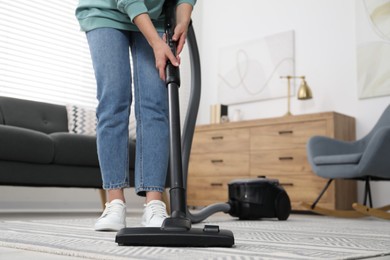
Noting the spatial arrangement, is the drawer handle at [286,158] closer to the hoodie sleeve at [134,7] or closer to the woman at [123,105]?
the woman at [123,105]

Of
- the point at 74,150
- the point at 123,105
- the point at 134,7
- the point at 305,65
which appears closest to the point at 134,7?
the point at 134,7

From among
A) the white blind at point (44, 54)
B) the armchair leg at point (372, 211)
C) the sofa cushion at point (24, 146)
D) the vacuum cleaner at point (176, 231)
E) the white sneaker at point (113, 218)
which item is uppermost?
the white blind at point (44, 54)

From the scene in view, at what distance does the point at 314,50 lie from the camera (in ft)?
14.2

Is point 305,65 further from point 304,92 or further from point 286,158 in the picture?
point 286,158

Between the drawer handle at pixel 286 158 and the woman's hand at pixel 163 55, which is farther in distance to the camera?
the drawer handle at pixel 286 158

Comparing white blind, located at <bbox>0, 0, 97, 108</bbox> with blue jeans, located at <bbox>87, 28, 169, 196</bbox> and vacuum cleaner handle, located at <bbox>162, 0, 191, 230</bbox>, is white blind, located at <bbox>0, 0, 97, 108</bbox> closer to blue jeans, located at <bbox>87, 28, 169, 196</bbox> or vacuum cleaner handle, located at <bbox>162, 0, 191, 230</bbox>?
blue jeans, located at <bbox>87, 28, 169, 196</bbox>

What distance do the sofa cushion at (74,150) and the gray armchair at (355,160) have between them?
4.96ft

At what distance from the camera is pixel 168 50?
1209 millimetres

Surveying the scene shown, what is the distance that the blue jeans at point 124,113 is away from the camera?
1.43m

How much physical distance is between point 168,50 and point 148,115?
316mm

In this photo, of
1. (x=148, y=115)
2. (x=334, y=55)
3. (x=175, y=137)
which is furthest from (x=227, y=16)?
(x=175, y=137)

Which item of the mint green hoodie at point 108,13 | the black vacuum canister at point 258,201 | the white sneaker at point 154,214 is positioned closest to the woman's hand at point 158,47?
the mint green hoodie at point 108,13

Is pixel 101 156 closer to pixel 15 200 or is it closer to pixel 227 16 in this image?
pixel 15 200

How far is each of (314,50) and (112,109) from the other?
129 inches
